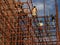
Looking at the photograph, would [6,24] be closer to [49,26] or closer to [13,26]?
[13,26]

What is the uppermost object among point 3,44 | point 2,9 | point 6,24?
point 2,9

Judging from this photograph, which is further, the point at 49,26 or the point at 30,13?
the point at 49,26

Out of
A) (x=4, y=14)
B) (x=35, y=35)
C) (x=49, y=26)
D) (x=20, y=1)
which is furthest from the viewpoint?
(x=35, y=35)

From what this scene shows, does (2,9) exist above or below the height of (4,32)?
above

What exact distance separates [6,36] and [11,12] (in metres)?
1.49

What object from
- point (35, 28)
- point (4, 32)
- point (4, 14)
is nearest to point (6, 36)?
point (4, 32)

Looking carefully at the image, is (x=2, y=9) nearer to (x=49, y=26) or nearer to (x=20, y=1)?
(x=20, y=1)

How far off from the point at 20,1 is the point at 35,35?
13.6 feet

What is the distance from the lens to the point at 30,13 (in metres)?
12.6

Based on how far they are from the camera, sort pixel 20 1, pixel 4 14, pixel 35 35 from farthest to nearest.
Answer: pixel 35 35
pixel 4 14
pixel 20 1

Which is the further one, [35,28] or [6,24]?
[35,28]

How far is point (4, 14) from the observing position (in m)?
13.2

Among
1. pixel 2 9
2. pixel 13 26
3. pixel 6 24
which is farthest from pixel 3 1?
pixel 13 26

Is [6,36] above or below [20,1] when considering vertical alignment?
Result: below
